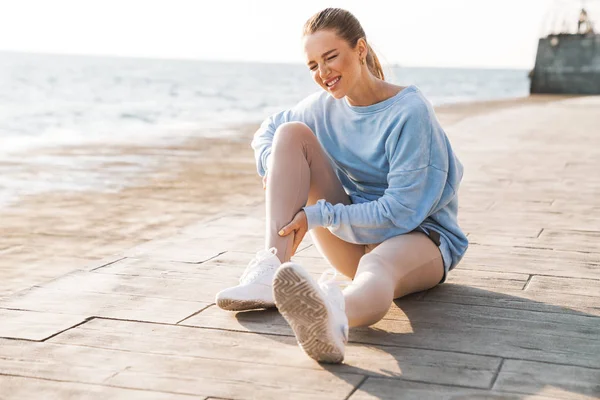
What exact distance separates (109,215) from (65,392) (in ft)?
11.6

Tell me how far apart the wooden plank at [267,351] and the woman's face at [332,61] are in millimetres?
748

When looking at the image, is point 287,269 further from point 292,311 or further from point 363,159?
point 363,159

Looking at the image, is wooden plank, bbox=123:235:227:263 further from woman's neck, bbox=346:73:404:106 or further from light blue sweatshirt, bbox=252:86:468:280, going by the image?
woman's neck, bbox=346:73:404:106

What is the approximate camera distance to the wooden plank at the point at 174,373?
2.02 meters

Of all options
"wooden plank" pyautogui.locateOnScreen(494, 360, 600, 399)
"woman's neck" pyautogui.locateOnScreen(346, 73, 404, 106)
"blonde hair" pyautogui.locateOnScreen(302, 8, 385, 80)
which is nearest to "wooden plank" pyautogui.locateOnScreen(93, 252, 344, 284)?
"woman's neck" pyautogui.locateOnScreen(346, 73, 404, 106)

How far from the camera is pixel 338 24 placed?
255cm

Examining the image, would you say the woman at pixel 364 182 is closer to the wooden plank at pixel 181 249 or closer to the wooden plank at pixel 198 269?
the wooden plank at pixel 198 269

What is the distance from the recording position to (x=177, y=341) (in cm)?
241

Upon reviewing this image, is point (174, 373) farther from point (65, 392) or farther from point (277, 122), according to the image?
point (277, 122)

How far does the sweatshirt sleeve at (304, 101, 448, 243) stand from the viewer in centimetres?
257

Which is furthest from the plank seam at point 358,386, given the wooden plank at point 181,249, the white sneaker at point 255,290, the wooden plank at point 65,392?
the wooden plank at point 181,249

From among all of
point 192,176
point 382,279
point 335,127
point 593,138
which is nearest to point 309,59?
point 335,127

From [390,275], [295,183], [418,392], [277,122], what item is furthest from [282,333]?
[277,122]

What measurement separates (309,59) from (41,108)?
22.6m
